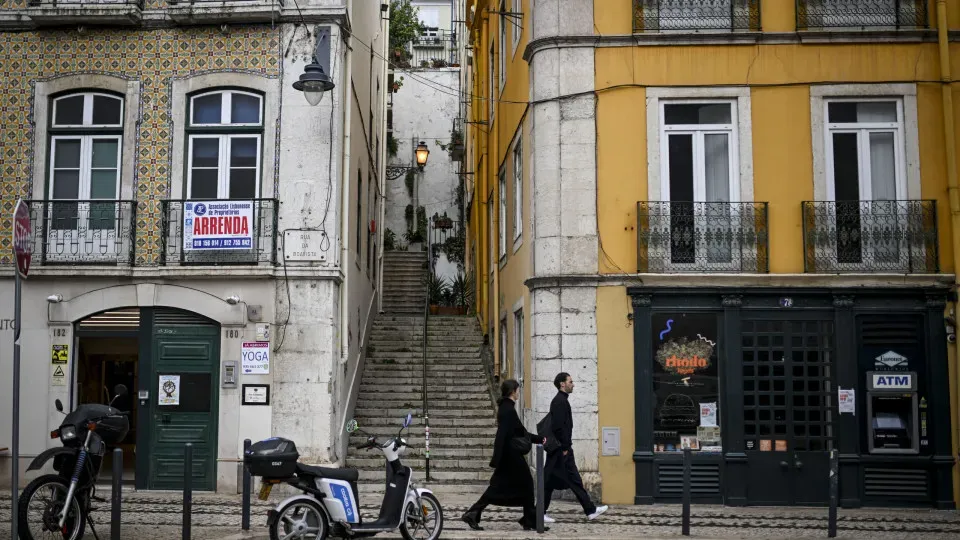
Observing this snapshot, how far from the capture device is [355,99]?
16.9 meters

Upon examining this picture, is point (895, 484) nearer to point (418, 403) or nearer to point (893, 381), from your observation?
point (893, 381)

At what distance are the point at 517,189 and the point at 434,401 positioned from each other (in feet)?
13.3

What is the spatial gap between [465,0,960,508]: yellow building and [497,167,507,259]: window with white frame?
4.16 m

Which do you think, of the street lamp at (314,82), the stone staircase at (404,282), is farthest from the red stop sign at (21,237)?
the stone staircase at (404,282)

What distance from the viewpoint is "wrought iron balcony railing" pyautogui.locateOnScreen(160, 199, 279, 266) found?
569 inches

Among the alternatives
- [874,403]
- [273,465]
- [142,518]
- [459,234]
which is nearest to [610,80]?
[874,403]

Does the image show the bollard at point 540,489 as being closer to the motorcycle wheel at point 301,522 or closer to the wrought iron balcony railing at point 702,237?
the motorcycle wheel at point 301,522

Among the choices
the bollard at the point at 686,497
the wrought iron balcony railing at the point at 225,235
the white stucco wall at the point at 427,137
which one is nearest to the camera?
the bollard at the point at 686,497

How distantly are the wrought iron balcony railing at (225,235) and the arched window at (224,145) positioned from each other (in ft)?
1.03

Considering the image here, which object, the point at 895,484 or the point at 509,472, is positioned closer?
the point at 509,472

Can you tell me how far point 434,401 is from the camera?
17.4m

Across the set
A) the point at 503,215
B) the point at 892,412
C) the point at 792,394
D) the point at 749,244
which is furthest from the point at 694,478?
the point at 503,215

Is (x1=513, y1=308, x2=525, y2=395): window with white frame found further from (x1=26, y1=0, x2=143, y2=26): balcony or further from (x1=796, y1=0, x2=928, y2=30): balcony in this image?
(x1=26, y1=0, x2=143, y2=26): balcony

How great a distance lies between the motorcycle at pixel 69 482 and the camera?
9492 millimetres
